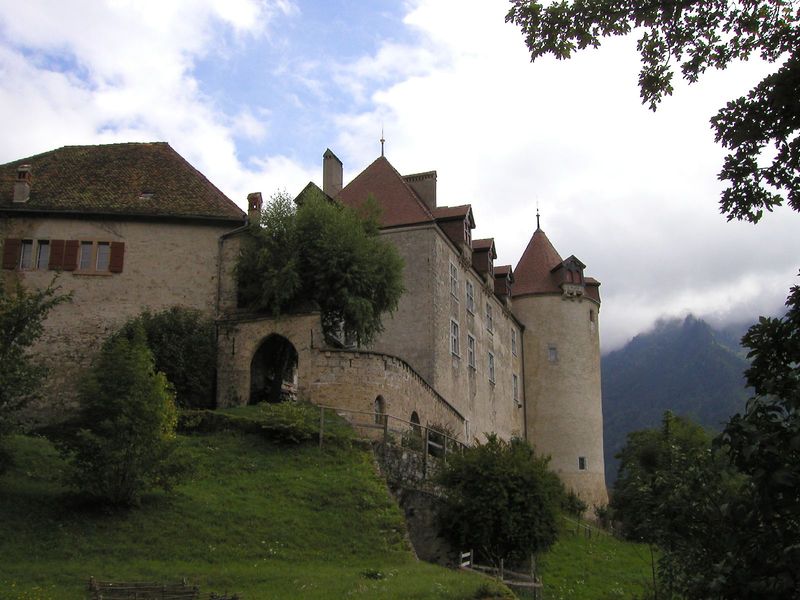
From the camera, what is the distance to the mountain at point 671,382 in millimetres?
105000

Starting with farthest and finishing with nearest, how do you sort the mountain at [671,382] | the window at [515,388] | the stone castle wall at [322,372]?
1. the mountain at [671,382]
2. the window at [515,388]
3. the stone castle wall at [322,372]

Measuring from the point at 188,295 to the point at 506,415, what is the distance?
21233 millimetres

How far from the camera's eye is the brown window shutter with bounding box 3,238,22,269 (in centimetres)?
3250

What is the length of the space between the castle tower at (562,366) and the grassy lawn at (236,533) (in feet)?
92.2

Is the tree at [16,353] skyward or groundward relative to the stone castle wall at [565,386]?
groundward

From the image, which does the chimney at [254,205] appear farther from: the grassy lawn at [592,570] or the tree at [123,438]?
the grassy lawn at [592,570]

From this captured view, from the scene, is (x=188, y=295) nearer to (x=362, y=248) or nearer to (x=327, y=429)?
(x=362, y=248)

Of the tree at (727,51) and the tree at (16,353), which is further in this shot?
the tree at (16,353)

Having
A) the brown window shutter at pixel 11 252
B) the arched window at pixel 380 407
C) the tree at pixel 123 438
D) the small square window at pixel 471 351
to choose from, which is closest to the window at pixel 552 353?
the small square window at pixel 471 351

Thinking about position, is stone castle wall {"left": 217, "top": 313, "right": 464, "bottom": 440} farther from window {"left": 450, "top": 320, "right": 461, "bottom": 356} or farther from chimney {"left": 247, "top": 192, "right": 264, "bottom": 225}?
window {"left": 450, "top": 320, "right": 461, "bottom": 356}

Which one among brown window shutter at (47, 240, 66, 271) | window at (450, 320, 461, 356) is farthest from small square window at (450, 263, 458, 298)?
brown window shutter at (47, 240, 66, 271)

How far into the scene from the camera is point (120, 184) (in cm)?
3466

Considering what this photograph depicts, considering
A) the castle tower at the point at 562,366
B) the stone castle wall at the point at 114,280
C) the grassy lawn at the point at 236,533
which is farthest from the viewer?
the castle tower at the point at 562,366

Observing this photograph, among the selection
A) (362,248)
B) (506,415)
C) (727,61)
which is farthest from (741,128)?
(506,415)
